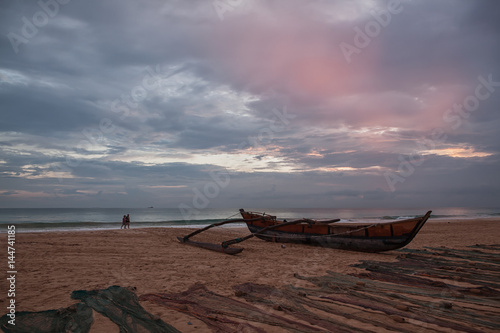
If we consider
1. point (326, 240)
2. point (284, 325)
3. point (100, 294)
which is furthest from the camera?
point (326, 240)

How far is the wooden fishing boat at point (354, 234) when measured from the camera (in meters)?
11.6

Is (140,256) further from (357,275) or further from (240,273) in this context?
(357,275)

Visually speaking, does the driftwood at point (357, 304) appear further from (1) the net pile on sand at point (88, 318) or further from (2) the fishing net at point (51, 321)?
(2) the fishing net at point (51, 321)

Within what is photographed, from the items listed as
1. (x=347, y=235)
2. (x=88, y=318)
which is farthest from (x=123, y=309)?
(x=347, y=235)

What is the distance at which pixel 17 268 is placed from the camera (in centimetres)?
826

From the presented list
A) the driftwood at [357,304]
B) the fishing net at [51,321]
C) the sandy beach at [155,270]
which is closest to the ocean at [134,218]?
the sandy beach at [155,270]

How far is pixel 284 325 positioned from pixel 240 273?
13.2ft

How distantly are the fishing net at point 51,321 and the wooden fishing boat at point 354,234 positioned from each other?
30.9 feet

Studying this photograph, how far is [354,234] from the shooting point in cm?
1289

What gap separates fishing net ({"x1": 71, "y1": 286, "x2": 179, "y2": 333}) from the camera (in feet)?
14.3

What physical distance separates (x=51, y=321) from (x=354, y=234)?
11.4m

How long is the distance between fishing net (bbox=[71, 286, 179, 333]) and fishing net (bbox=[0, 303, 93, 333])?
0.32 m

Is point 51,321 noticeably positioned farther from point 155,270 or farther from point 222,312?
point 155,270

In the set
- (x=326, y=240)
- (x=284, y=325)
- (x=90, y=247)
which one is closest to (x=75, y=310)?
(x=284, y=325)
